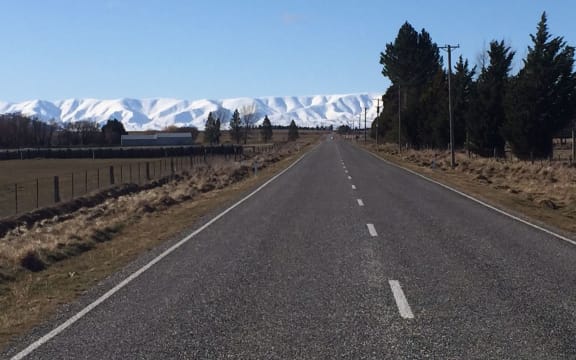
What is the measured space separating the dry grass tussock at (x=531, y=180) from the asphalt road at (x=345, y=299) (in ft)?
27.2

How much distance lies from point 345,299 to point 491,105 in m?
46.9

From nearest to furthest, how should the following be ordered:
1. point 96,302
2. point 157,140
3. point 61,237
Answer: point 96,302 → point 61,237 → point 157,140

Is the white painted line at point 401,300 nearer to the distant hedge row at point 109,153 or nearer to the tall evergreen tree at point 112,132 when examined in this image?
the distant hedge row at point 109,153

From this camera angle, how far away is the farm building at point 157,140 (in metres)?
174

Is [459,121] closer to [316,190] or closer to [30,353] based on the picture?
[316,190]

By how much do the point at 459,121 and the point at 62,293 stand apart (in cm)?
6013

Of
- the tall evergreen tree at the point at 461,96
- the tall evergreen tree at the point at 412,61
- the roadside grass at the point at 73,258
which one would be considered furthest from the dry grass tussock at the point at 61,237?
the tall evergreen tree at the point at 412,61

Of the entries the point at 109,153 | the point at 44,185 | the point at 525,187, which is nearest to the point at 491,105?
the point at 525,187

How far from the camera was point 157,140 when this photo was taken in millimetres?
181250

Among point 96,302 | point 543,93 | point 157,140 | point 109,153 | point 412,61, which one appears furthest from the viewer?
point 157,140

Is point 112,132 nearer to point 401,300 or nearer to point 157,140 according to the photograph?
point 157,140

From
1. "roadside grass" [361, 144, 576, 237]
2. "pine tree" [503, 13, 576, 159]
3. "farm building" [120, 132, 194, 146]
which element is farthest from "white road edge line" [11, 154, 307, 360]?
"farm building" [120, 132, 194, 146]

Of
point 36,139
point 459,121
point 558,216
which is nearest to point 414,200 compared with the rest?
point 558,216

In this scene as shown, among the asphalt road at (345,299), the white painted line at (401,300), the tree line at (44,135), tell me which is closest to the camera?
the asphalt road at (345,299)
